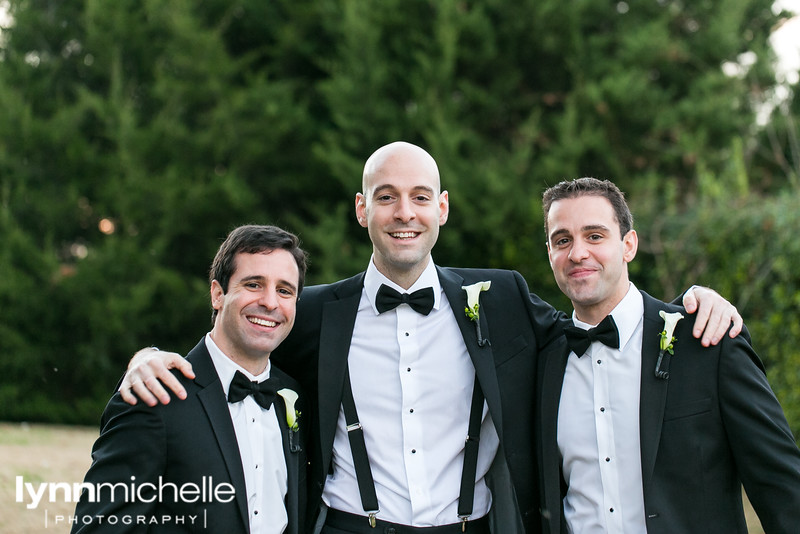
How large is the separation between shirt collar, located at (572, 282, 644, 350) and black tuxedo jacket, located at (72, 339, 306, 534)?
1.44 meters

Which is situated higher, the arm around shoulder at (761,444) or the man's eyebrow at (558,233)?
the man's eyebrow at (558,233)

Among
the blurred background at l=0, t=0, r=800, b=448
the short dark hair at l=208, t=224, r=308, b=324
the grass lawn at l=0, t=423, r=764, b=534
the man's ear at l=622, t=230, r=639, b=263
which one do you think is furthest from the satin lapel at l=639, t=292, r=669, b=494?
the blurred background at l=0, t=0, r=800, b=448

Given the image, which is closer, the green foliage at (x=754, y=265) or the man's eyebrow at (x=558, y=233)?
the man's eyebrow at (x=558, y=233)

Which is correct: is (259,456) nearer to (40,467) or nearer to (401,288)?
(401,288)

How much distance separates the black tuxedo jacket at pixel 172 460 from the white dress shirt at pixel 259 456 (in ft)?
0.22

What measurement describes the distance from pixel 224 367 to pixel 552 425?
1282 mm

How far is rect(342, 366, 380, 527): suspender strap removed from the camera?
310 cm

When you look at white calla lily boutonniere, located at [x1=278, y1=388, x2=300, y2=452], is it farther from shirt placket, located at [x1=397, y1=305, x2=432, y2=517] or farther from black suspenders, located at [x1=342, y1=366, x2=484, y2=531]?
shirt placket, located at [x1=397, y1=305, x2=432, y2=517]

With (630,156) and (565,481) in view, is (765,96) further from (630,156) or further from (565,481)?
(565,481)

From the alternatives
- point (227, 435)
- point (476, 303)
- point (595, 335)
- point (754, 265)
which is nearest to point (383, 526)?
point (227, 435)

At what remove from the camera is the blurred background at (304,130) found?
394 inches

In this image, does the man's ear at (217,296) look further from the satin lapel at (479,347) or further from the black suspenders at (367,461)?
the satin lapel at (479,347)

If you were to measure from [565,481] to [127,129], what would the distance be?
9.34 metres

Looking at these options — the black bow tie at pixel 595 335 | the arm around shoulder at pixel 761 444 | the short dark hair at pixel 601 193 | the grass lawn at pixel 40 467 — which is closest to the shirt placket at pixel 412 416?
the black bow tie at pixel 595 335
